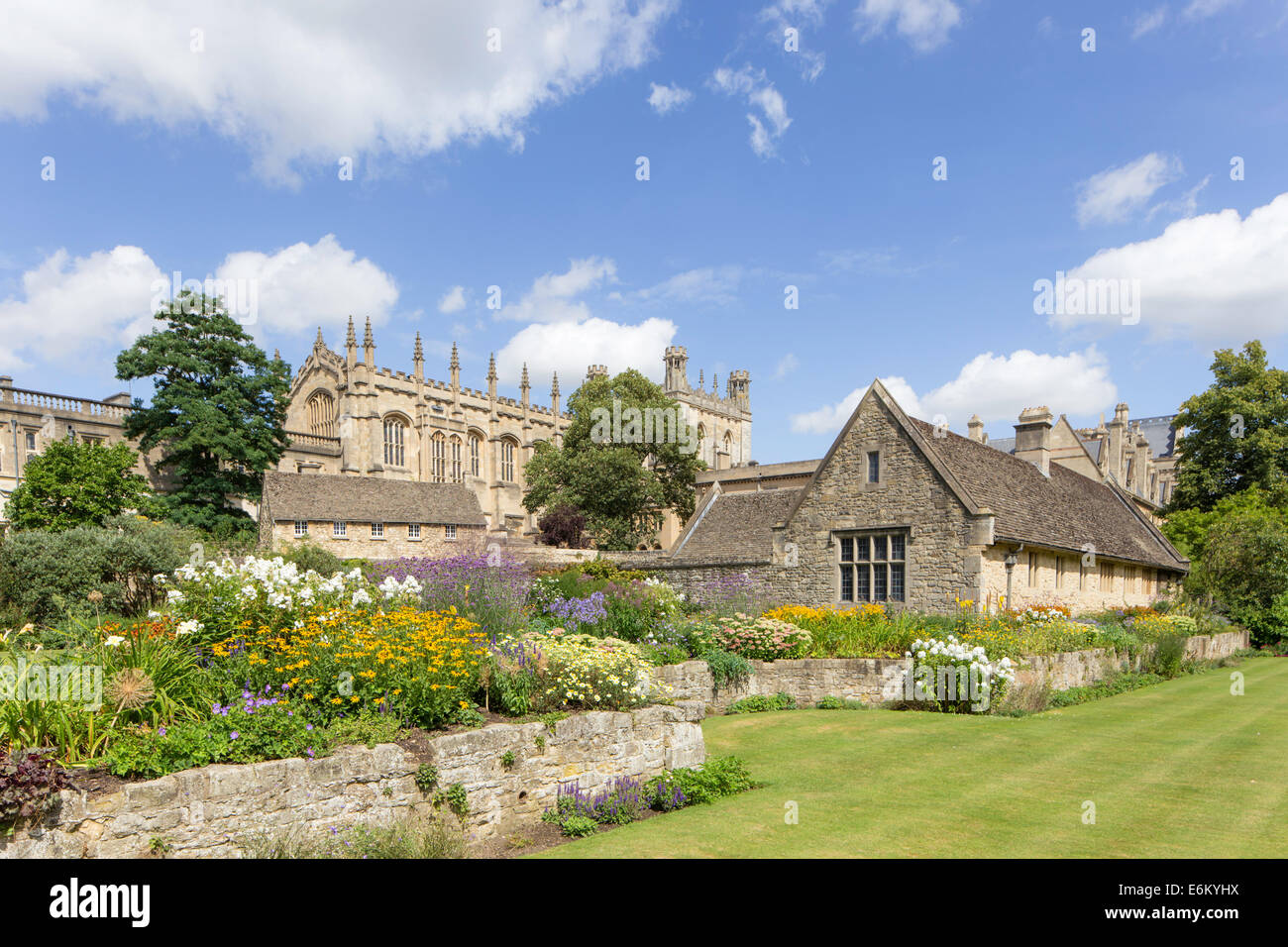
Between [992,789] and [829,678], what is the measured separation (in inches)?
256

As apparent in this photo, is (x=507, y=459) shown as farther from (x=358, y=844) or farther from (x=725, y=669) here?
(x=358, y=844)

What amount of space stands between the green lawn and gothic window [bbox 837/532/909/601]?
732 centimetres

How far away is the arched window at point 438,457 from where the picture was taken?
224 feet

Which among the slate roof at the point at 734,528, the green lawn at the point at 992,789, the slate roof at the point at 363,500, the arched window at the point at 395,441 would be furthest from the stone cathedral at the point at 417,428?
the green lawn at the point at 992,789

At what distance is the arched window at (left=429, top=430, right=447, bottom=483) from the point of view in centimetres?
6831

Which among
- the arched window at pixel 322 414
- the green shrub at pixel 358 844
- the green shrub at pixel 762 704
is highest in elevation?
the arched window at pixel 322 414

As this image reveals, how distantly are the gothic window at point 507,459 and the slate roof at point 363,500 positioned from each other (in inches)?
1154

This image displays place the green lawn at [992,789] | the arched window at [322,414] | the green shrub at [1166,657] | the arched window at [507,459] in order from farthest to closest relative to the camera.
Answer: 1. the arched window at [507,459]
2. the arched window at [322,414]
3. the green shrub at [1166,657]
4. the green lawn at [992,789]

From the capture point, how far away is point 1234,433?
124 feet

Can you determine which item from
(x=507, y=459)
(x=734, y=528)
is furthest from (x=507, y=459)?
(x=734, y=528)

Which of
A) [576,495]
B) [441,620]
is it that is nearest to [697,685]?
[441,620]

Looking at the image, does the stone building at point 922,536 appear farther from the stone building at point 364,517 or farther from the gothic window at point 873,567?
the stone building at point 364,517
